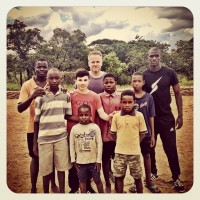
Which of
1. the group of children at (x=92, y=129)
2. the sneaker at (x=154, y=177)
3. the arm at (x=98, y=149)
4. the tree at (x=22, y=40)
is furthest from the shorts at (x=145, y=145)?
the tree at (x=22, y=40)

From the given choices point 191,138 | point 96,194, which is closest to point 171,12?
point 191,138

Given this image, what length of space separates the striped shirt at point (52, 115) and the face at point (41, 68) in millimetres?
155

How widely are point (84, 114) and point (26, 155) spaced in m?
0.52

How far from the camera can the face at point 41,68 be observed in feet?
9.36

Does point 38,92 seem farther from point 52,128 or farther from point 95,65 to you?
point 95,65

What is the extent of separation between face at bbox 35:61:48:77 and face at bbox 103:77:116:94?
441 millimetres

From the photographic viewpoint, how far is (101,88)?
284 cm

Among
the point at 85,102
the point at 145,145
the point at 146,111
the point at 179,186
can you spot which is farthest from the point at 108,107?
the point at 179,186

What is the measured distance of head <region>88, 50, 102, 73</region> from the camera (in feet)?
9.40

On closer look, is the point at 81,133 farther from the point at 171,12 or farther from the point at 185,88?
the point at 171,12

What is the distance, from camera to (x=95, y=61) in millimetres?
2875

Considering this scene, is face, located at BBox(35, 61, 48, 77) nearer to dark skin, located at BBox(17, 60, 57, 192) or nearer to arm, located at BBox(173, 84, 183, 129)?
dark skin, located at BBox(17, 60, 57, 192)

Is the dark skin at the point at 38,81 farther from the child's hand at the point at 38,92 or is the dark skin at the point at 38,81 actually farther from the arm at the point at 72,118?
the arm at the point at 72,118
